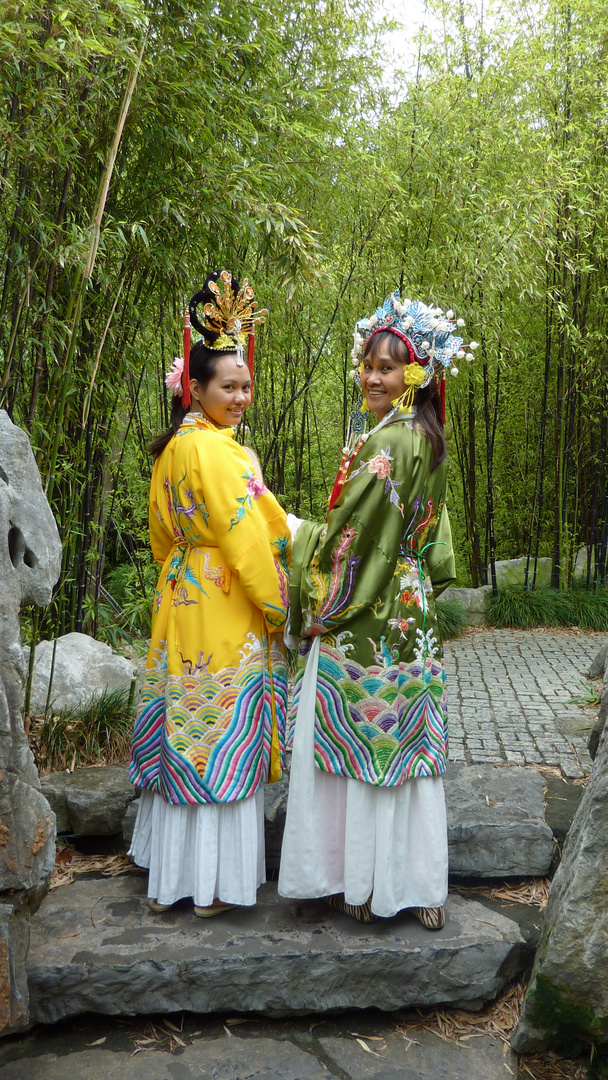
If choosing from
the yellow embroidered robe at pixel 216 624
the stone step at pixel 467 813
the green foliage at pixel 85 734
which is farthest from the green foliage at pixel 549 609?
the yellow embroidered robe at pixel 216 624

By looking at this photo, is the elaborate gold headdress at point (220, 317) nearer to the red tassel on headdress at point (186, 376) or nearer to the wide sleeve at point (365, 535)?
the red tassel on headdress at point (186, 376)

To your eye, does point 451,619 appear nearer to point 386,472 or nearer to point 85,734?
point 85,734

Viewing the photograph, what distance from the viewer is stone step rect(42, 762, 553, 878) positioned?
8.34ft

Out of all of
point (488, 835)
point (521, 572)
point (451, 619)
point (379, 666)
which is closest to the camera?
point (379, 666)

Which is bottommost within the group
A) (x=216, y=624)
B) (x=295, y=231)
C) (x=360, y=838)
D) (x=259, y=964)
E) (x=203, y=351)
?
(x=259, y=964)

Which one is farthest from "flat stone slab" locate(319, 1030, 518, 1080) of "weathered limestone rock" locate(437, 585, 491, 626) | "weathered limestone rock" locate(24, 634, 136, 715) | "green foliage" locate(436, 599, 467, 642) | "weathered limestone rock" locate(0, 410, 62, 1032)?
"weathered limestone rock" locate(437, 585, 491, 626)

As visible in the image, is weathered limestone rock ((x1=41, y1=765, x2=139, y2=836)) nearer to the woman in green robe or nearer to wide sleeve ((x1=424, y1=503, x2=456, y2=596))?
the woman in green robe

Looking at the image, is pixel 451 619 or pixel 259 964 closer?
pixel 259 964

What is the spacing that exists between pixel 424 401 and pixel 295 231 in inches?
61.2

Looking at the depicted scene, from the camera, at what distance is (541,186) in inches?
229

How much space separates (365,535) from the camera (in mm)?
2160

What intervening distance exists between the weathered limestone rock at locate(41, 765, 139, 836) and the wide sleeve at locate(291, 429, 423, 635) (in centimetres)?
111

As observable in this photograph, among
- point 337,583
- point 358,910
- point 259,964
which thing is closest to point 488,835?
point 358,910

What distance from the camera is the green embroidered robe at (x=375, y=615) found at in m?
2.15
